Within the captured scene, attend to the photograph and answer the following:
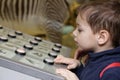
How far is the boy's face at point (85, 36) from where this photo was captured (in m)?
0.84

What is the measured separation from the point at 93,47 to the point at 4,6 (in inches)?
27.7

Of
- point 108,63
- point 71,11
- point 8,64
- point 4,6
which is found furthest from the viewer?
point 71,11

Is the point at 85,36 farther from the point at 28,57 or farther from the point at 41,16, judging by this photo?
the point at 41,16

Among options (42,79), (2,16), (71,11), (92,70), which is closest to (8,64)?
(42,79)

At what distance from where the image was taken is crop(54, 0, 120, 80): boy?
80cm

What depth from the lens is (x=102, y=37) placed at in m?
0.83

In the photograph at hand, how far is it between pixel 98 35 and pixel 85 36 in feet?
0.13

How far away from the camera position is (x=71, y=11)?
1.60 meters

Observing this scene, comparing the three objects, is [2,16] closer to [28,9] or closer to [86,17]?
[28,9]

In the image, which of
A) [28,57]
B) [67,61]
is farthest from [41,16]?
[28,57]

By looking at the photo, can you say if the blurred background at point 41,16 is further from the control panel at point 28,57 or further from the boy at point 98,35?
the boy at point 98,35

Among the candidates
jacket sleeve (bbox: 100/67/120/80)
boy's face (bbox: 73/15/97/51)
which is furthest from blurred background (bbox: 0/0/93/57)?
jacket sleeve (bbox: 100/67/120/80)

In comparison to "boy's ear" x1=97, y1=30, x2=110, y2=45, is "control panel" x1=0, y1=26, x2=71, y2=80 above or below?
below

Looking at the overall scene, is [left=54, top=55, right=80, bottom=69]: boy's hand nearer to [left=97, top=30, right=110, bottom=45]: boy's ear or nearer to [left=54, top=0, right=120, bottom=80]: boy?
[left=54, top=0, right=120, bottom=80]: boy
